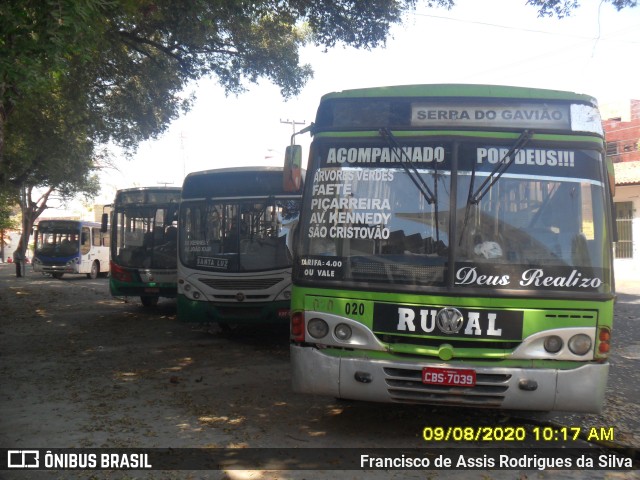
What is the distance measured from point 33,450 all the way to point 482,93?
4.95m

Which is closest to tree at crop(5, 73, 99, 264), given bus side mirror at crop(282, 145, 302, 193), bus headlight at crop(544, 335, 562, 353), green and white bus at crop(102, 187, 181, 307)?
green and white bus at crop(102, 187, 181, 307)

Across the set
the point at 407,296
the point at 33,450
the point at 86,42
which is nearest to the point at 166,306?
the point at 86,42

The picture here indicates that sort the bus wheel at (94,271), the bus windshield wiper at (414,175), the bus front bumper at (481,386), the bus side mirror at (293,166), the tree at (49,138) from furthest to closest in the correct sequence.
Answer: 1. the bus wheel at (94,271)
2. the tree at (49,138)
3. the bus side mirror at (293,166)
4. the bus windshield wiper at (414,175)
5. the bus front bumper at (481,386)

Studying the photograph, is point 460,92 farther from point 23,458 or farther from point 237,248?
point 237,248

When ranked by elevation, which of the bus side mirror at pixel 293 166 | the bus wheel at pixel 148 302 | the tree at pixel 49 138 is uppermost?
the tree at pixel 49 138

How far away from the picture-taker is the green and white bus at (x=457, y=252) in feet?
15.6

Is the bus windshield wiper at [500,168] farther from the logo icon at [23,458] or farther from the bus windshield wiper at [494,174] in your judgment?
the logo icon at [23,458]

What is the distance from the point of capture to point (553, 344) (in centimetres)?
475

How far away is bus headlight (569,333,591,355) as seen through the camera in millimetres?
4738

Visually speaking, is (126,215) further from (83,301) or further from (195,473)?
(195,473)

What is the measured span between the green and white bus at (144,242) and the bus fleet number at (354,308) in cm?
940

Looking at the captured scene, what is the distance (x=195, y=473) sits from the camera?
4562mm

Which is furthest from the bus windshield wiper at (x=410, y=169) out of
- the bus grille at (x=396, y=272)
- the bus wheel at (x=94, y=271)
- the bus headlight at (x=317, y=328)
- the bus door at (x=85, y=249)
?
the bus wheel at (x=94, y=271)

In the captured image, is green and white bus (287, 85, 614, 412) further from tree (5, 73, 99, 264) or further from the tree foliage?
tree (5, 73, 99, 264)
